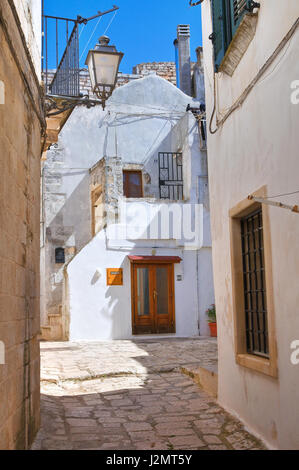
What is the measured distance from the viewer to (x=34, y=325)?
5223mm

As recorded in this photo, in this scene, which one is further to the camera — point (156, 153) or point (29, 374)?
point (156, 153)

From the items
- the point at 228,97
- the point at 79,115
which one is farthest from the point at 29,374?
the point at 79,115

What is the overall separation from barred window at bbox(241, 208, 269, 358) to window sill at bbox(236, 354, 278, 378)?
120mm

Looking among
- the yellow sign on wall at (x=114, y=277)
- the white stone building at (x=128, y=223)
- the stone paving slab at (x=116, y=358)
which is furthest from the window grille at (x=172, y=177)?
the stone paving slab at (x=116, y=358)

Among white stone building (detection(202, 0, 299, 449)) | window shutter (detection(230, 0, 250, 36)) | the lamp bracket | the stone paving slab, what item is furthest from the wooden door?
window shutter (detection(230, 0, 250, 36))

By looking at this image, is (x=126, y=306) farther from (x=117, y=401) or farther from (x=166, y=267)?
(x=117, y=401)

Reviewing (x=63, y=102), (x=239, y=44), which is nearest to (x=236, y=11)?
(x=239, y=44)

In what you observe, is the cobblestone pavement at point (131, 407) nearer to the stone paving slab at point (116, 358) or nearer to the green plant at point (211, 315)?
the stone paving slab at point (116, 358)

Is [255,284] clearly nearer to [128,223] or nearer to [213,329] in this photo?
[213,329]

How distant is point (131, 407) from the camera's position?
22.1ft

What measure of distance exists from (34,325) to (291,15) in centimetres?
371

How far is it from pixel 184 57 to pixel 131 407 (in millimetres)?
18218

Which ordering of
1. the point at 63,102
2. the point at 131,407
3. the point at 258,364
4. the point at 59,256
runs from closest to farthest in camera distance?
the point at 258,364 → the point at 131,407 → the point at 63,102 → the point at 59,256

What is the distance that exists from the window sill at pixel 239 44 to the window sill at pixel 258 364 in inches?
128
